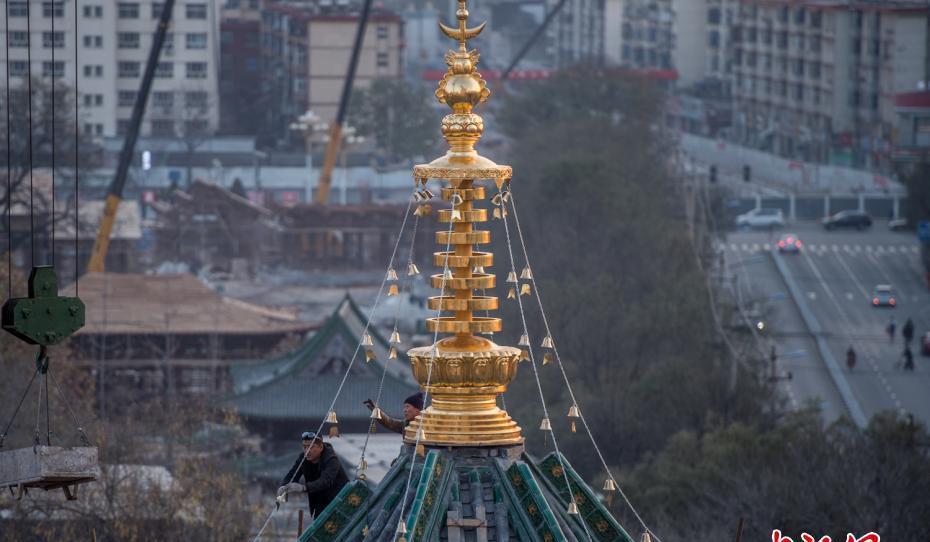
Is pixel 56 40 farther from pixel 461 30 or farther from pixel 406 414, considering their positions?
pixel 461 30

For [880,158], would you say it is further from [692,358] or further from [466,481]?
[466,481]

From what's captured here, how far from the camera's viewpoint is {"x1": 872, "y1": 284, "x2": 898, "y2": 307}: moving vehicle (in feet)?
476

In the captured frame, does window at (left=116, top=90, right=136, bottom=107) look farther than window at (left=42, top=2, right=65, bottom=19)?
Yes

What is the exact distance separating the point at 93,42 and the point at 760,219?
4164 cm

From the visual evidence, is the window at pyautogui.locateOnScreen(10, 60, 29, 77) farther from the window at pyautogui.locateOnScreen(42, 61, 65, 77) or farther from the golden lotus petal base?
the golden lotus petal base

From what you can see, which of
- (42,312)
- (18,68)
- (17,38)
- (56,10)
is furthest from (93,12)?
(42,312)

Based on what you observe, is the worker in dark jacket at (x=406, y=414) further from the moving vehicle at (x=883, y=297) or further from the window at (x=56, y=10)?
the window at (x=56, y=10)

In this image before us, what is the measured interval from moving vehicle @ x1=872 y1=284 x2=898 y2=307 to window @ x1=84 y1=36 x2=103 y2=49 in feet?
190

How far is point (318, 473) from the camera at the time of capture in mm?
32094

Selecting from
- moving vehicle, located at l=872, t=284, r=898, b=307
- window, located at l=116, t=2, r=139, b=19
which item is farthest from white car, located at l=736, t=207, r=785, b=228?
window, located at l=116, t=2, r=139, b=19

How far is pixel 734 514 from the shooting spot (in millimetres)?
71375

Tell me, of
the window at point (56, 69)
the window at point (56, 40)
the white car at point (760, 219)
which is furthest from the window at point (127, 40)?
the white car at point (760, 219)

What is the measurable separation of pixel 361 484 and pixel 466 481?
1.02 m

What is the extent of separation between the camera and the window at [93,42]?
7451 inches
